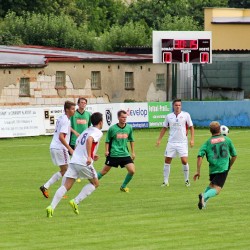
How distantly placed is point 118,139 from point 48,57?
30.3 m

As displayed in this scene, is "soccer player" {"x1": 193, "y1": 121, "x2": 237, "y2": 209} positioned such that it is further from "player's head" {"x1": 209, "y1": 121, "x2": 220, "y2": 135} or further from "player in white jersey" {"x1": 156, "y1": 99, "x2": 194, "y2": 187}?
"player in white jersey" {"x1": 156, "y1": 99, "x2": 194, "y2": 187}

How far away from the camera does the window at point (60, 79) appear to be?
179 feet

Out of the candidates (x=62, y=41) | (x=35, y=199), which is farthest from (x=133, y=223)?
(x=62, y=41)

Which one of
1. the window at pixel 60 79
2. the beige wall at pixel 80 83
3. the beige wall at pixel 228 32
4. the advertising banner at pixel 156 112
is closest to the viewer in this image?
A: the advertising banner at pixel 156 112

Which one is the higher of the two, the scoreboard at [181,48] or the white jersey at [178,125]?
the scoreboard at [181,48]

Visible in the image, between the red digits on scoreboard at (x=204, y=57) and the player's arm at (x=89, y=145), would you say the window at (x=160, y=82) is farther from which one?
the player's arm at (x=89, y=145)

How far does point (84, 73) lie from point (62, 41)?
23.8 m

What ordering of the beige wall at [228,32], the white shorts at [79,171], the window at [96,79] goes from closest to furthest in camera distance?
the white shorts at [79,171], the window at [96,79], the beige wall at [228,32]

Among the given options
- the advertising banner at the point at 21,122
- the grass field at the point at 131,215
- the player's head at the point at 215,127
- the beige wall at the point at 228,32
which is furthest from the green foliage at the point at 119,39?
the player's head at the point at 215,127

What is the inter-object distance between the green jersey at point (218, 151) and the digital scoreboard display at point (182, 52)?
33920 mm

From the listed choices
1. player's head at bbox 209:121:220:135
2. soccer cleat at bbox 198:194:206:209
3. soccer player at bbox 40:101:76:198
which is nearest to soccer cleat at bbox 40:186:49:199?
soccer player at bbox 40:101:76:198

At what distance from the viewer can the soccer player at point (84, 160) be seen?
769 inches

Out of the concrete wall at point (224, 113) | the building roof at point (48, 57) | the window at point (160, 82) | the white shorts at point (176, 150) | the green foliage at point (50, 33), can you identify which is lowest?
the concrete wall at point (224, 113)

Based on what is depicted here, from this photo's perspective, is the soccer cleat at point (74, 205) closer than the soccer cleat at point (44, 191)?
Yes
